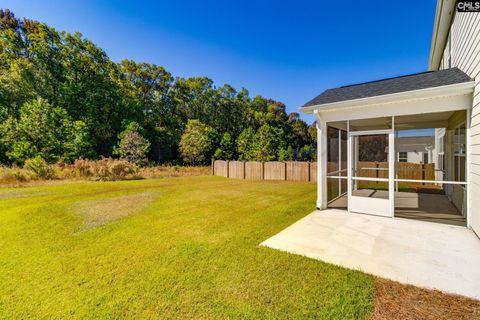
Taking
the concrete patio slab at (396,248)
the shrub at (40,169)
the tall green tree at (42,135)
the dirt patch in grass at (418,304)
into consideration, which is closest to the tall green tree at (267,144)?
the tall green tree at (42,135)

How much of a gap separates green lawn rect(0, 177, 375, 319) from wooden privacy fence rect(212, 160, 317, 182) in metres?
7.67

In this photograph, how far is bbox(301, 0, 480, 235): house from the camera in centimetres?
406

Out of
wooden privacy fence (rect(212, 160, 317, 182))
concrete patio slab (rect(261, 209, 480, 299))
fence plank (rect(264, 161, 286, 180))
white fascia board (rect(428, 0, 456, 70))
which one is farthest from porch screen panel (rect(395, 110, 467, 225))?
fence plank (rect(264, 161, 286, 180))

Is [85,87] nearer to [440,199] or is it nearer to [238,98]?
[238,98]

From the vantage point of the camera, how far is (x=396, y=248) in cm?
341

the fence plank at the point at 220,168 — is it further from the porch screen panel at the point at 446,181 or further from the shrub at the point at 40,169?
the porch screen panel at the point at 446,181

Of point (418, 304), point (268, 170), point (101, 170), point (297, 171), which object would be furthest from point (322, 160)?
point (101, 170)

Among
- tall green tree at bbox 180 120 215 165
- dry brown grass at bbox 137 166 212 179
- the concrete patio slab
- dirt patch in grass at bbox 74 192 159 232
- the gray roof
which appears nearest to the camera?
the concrete patio slab

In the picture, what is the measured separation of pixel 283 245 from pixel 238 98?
101 ft

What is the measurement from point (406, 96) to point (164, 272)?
5580 mm

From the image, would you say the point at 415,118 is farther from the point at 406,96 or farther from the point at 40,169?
the point at 40,169

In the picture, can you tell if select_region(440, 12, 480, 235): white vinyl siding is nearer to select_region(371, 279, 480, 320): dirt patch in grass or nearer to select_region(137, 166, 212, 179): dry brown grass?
select_region(371, 279, 480, 320): dirt patch in grass

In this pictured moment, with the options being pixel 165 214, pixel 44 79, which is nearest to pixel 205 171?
pixel 165 214

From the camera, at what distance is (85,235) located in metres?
4.25
